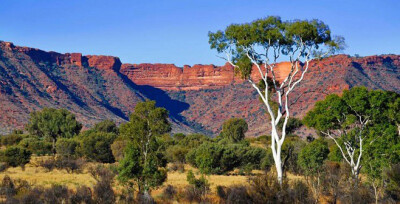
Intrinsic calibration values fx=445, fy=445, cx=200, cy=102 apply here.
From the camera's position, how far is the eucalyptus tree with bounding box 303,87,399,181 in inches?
985

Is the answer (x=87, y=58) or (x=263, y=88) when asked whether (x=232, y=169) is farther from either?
(x=87, y=58)

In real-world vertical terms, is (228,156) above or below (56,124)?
below

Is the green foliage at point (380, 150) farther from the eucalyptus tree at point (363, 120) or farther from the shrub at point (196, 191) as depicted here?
the shrub at point (196, 191)

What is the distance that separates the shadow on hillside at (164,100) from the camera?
147 meters

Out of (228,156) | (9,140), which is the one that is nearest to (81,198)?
(228,156)

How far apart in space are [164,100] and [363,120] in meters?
143

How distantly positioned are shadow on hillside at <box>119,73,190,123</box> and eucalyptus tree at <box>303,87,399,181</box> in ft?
376

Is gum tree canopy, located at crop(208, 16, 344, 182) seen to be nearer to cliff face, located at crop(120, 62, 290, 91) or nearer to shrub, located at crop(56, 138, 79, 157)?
shrub, located at crop(56, 138, 79, 157)

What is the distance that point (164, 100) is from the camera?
550ft

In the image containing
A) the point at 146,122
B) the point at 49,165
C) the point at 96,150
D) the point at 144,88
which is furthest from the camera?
the point at 144,88

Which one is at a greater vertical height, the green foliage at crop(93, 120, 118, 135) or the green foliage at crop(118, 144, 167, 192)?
the green foliage at crop(93, 120, 118, 135)

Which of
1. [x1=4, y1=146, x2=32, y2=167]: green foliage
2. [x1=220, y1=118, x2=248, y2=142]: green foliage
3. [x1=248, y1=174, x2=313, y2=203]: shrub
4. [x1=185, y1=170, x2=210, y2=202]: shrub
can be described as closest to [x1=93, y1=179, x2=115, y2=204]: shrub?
[x1=185, y1=170, x2=210, y2=202]: shrub

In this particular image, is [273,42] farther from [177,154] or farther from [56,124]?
[56,124]

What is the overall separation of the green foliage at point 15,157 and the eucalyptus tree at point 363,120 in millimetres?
29683
